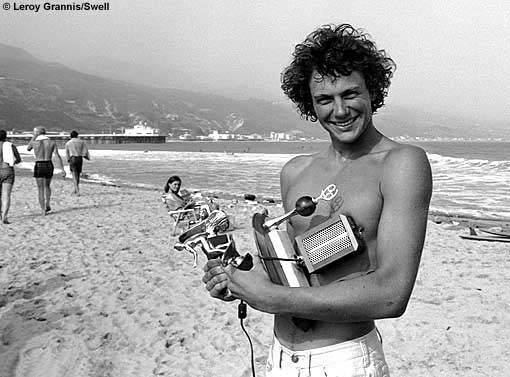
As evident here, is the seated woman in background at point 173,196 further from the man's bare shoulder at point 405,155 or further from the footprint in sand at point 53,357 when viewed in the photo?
the man's bare shoulder at point 405,155

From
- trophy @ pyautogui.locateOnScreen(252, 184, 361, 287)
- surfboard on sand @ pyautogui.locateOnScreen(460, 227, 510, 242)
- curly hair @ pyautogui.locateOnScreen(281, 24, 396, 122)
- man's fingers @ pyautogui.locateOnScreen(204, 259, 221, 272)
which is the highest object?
curly hair @ pyautogui.locateOnScreen(281, 24, 396, 122)

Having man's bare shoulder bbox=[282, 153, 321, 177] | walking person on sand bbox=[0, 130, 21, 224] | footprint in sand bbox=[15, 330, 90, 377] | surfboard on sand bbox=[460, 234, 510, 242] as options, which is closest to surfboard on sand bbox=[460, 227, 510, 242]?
surfboard on sand bbox=[460, 234, 510, 242]

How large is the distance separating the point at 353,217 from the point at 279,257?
0.27 m

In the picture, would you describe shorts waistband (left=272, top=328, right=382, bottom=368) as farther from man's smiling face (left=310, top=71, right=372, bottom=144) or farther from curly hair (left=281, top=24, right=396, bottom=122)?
curly hair (left=281, top=24, right=396, bottom=122)

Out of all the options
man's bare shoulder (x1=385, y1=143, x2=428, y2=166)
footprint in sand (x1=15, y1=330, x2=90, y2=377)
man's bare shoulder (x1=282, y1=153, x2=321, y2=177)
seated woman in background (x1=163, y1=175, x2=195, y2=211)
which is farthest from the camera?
seated woman in background (x1=163, y1=175, x2=195, y2=211)

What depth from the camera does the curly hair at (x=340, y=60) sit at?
5.46 feet

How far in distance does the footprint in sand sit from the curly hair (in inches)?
127

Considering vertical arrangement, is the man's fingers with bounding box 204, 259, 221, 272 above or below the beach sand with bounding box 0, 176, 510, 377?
above

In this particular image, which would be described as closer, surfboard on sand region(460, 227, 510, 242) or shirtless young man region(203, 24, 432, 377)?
shirtless young man region(203, 24, 432, 377)

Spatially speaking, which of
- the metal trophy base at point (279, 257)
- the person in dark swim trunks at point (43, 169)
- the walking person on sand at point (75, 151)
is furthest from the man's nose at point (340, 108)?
the walking person on sand at point (75, 151)

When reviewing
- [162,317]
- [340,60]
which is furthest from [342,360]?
[162,317]

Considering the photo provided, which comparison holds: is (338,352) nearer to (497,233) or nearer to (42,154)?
(42,154)

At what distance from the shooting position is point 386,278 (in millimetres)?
1393

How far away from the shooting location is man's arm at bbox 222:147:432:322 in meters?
1.39
